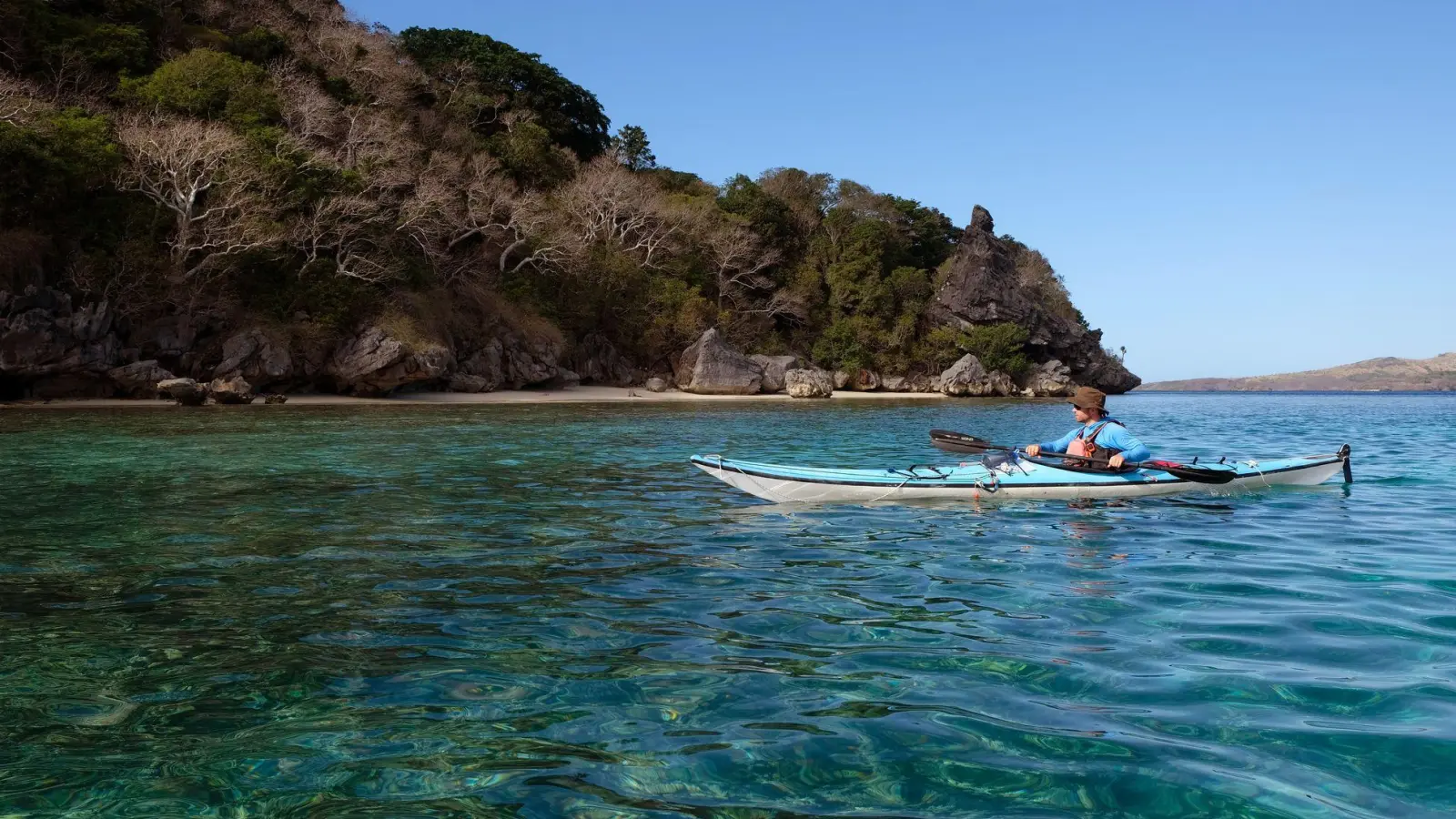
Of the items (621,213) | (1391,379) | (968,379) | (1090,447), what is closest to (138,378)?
(621,213)

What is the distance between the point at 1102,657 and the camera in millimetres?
4812

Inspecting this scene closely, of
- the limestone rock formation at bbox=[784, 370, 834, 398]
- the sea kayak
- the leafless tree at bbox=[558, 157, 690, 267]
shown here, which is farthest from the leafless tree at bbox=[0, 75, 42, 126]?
the limestone rock formation at bbox=[784, 370, 834, 398]

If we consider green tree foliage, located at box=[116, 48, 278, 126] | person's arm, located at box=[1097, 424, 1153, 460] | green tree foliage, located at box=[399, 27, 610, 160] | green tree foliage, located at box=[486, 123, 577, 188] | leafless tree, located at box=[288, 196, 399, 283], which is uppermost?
green tree foliage, located at box=[399, 27, 610, 160]

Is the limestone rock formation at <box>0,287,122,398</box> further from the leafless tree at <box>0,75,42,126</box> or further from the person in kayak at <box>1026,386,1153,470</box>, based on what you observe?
the person in kayak at <box>1026,386,1153,470</box>

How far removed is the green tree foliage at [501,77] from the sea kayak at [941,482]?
45.8m

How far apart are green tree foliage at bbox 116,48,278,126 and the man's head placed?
106 feet

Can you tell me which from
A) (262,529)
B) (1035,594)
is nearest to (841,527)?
(1035,594)

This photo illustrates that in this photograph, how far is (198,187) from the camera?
2958 cm

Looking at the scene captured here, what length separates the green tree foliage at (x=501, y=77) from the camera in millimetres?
52188

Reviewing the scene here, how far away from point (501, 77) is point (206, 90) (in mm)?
23073

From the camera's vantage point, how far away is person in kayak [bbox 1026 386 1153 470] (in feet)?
35.0

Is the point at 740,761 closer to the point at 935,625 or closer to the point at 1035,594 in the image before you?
the point at 935,625

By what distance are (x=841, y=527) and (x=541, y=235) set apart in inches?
1457

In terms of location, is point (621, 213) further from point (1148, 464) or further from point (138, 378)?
point (1148, 464)
